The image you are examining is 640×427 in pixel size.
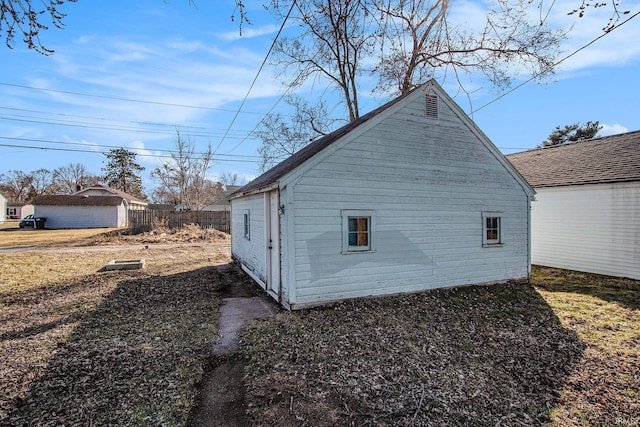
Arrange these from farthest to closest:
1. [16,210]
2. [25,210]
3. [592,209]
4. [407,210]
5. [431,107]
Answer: [16,210] < [25,210] < [592,209] < [431,107] < [407,210]

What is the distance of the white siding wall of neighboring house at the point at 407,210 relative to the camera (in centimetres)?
663

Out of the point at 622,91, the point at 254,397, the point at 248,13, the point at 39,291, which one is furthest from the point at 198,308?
the point at 622,91

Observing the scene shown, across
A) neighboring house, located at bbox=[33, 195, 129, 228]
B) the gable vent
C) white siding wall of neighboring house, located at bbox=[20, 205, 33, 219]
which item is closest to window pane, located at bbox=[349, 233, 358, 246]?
the gable vent

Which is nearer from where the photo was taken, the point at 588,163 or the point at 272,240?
the point at 272,240

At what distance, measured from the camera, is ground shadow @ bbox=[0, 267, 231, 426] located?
333 cm

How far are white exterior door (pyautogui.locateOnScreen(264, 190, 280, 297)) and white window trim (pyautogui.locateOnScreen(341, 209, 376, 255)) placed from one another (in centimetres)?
144

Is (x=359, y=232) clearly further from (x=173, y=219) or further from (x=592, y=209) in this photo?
(x=173, y=219)

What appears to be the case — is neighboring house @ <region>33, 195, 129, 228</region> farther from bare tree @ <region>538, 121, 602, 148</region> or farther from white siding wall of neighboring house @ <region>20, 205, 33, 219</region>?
bare tree @ <region>538, 121, 602, 148</region>

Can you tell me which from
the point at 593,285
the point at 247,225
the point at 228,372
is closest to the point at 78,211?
the point at 247,225

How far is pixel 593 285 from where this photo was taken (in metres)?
9.56

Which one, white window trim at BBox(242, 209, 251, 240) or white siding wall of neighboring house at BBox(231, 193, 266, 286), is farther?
white window trim at BBox(242, 209, 251, 240)

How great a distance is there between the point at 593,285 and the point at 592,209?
2.92 m

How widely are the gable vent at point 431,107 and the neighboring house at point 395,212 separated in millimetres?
28

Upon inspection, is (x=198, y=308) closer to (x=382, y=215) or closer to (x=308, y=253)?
(x=308, y=253)
